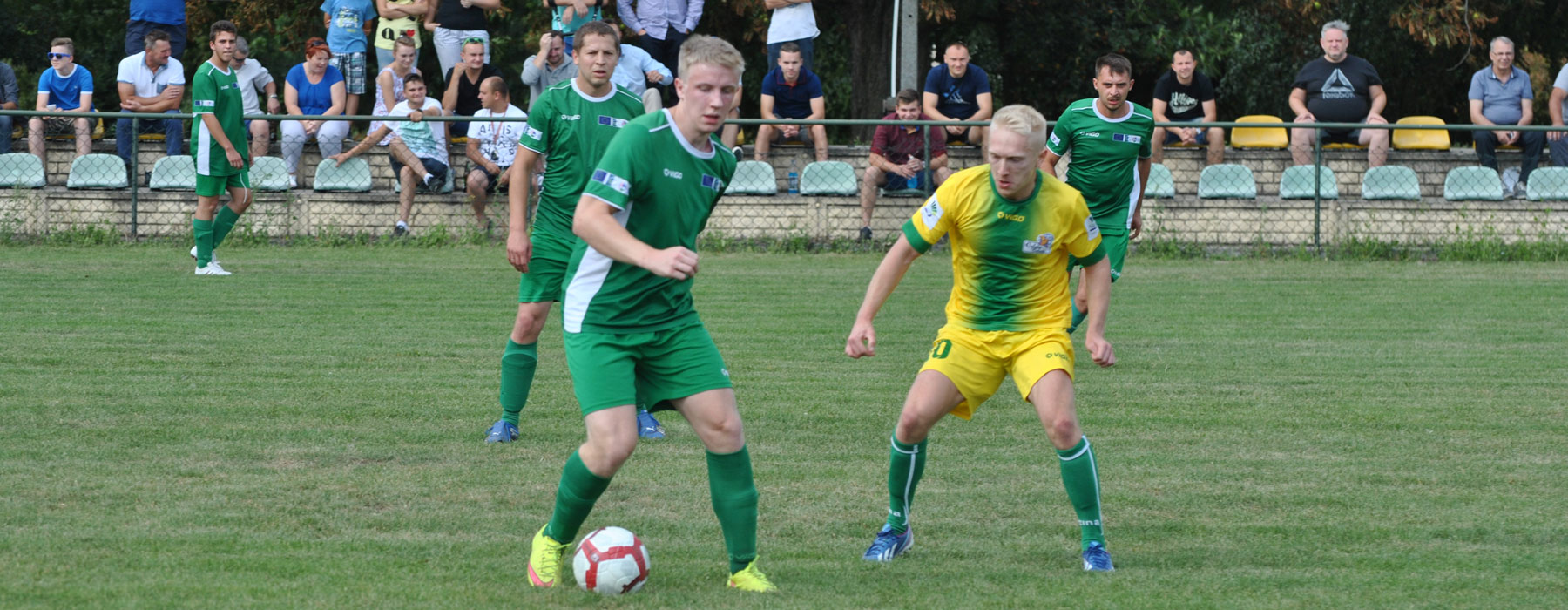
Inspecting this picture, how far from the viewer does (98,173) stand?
1678cm

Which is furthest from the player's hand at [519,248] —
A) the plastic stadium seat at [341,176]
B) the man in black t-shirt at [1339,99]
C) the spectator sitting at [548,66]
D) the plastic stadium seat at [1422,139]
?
the plastic stadium seat at [1422,139]

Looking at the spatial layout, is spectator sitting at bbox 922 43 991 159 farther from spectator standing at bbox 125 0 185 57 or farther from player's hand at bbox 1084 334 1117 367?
player's hand at bbox 1084 334 1117 367

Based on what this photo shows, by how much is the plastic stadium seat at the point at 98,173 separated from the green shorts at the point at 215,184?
3.58 metres

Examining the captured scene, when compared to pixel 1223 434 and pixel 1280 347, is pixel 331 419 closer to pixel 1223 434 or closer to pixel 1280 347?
pixel 1223 434

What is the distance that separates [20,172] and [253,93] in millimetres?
2590

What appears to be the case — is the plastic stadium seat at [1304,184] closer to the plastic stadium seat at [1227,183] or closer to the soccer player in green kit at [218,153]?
the plastic stadium seat at [1227,183]

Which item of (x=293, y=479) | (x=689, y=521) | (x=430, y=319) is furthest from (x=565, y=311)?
(x=430, y=319)

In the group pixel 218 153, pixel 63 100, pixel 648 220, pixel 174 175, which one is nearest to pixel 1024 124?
pixel 648 220

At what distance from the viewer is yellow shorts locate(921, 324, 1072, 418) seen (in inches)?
210

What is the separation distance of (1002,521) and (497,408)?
10.2 feet

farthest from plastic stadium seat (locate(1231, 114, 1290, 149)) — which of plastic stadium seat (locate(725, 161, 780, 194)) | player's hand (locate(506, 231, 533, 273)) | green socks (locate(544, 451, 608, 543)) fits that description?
green socks (locate(544, 451, 608, 543))

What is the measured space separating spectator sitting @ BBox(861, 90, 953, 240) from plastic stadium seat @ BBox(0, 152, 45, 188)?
28.1ft

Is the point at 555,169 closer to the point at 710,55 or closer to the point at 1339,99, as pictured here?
the point at 710,55

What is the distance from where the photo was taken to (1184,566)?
5254mm
